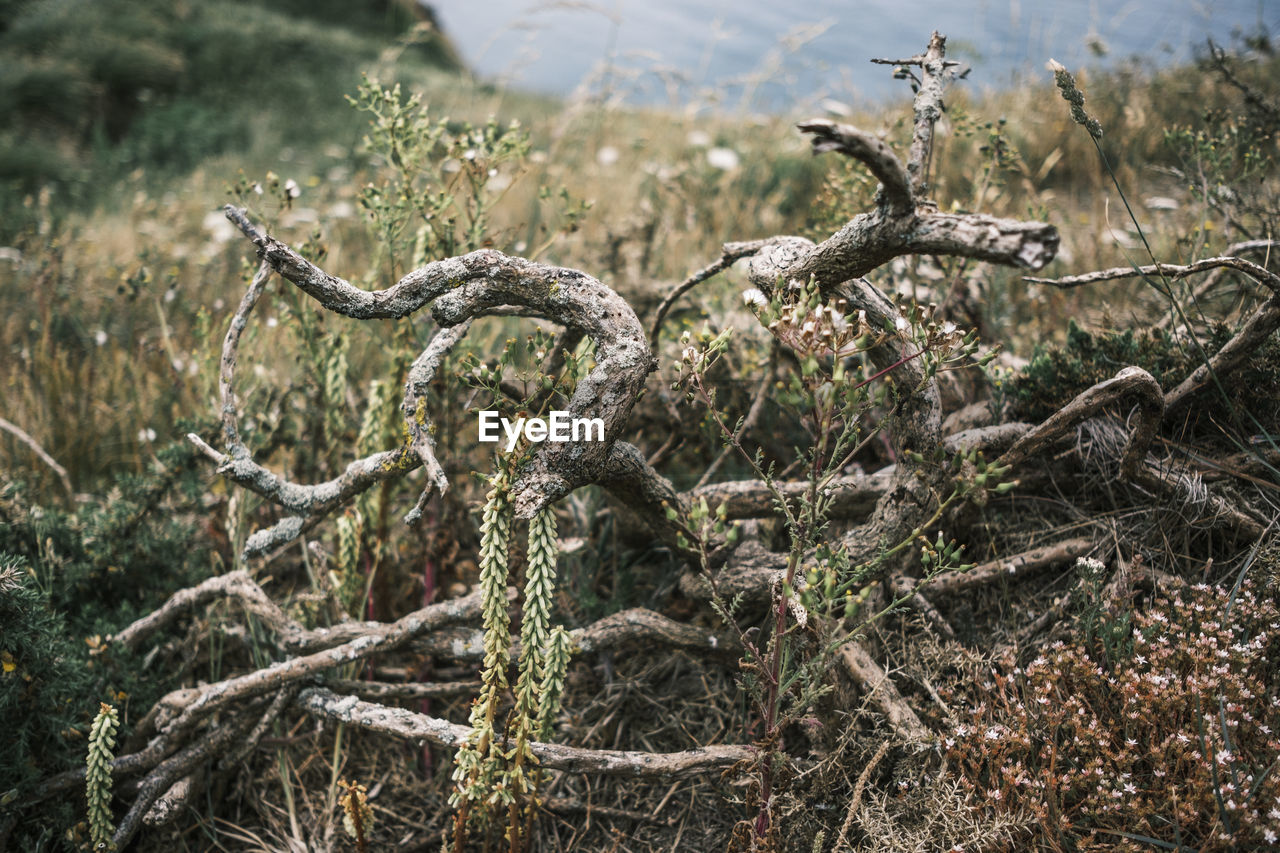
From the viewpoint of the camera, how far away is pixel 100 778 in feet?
6.32

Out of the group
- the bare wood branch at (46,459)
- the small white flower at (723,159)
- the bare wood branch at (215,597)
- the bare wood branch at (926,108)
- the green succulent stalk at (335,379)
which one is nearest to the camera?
the bare wood branch at (926,108)

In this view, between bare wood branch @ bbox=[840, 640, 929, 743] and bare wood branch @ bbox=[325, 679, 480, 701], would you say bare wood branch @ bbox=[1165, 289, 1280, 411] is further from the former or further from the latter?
bare wood branch @ bbox=[325, 679, 480, 701]

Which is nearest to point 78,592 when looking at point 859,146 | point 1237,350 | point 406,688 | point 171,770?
point 171,770

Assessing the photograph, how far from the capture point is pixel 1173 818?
1663 mm

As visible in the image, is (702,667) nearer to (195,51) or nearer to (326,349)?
(326,349)

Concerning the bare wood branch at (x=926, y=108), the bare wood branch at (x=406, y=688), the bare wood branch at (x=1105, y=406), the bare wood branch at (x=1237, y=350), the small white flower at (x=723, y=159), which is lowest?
the bare wood branch at (x=406, y=688)

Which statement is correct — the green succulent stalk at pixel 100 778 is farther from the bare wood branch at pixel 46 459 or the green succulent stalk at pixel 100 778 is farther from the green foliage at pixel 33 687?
the bare wood branch at pixel 46 459

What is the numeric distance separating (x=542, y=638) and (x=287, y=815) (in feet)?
4.40

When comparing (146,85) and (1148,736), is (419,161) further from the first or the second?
(146,85)

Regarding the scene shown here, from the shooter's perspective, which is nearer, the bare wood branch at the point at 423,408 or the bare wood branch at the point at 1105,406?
the bare wood branch at the point at 423,408

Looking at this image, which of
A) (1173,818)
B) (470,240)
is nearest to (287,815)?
(470,240)

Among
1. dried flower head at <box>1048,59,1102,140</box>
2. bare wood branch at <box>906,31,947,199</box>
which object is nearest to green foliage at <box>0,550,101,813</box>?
bare wood branch at <box>906,31,947,199</box>

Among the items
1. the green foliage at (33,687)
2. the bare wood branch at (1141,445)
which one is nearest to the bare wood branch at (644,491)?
the bare wood branch at (1141,445)

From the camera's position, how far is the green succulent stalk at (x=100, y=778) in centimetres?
193
